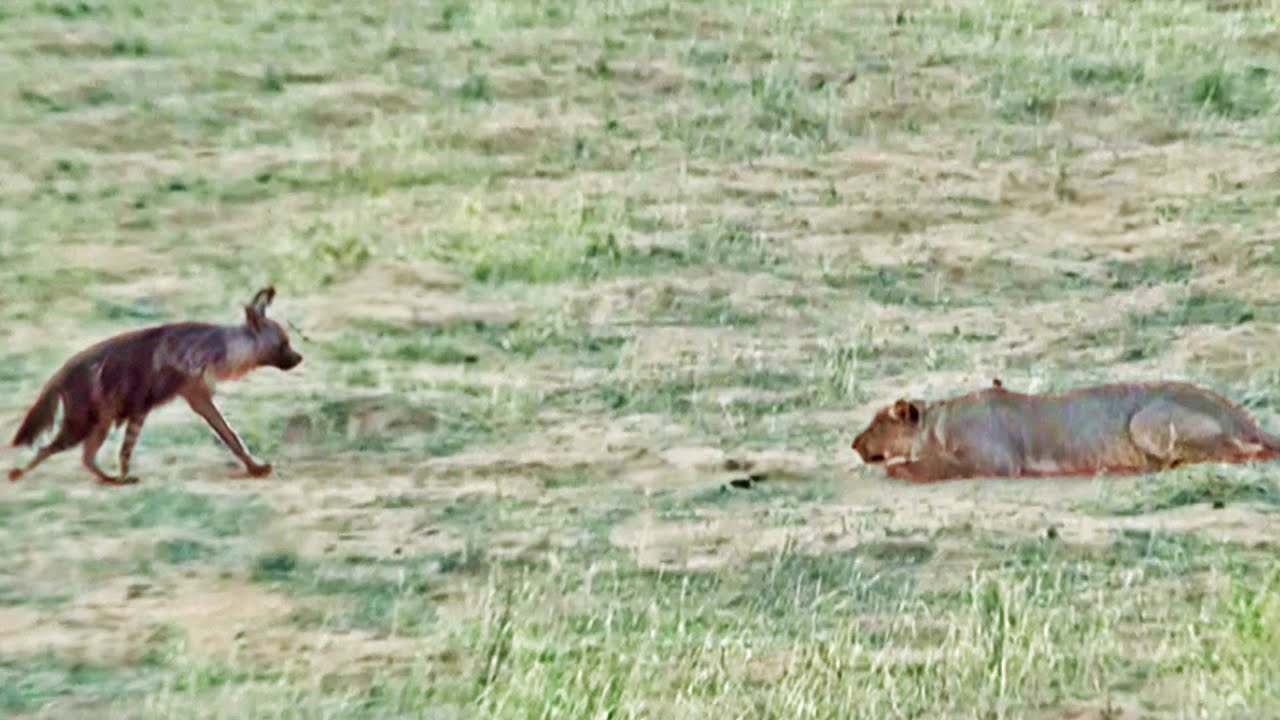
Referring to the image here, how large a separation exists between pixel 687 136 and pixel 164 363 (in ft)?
4.56

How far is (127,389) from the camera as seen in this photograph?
387cm

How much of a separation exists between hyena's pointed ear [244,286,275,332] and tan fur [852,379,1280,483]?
1068 millimetres

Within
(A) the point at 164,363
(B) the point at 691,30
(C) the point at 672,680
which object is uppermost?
(B) the point at 691,30

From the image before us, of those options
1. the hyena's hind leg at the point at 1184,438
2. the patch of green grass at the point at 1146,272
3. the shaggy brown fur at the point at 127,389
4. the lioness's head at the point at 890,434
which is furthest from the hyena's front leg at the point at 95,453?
the patch of green grass at the point at 1146,272

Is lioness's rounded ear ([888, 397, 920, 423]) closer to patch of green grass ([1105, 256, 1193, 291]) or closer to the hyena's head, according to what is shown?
patch of green grass ([1105, 256, 1193, 291])

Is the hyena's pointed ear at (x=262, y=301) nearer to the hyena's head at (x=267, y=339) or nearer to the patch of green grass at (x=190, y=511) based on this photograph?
the hyena's head at (x=267, y=339)

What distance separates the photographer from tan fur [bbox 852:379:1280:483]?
393cm

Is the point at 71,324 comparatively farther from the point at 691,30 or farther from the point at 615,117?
the point at 691,30

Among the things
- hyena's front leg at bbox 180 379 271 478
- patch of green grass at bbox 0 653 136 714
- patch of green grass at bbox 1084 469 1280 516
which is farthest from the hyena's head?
patch of green grass at bbox 1084 469 1280 516

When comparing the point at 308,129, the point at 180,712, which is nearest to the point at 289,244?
the point at 308,129

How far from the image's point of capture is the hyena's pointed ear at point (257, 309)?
4059 mm

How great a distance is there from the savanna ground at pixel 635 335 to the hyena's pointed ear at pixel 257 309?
128 mm

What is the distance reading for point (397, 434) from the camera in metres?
4.02

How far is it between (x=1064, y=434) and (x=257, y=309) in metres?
1.44
